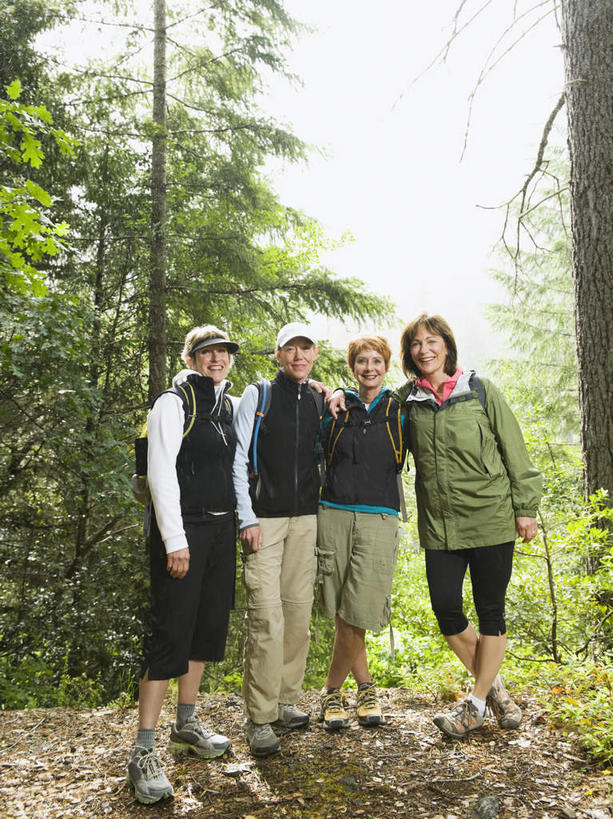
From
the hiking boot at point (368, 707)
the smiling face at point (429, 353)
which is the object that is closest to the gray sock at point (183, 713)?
the hiking boot at point (368, 707)

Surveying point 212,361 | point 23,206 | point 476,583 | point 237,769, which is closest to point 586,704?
point 476,583

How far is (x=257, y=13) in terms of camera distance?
371 inches

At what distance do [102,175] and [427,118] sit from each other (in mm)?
5099

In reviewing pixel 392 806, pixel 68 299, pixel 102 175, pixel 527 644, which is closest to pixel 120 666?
pixel 68 299

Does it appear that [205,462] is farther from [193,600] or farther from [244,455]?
[193,600]

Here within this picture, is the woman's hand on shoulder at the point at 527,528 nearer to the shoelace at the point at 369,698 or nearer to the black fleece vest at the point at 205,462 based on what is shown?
the shoelace at the point at 369,698

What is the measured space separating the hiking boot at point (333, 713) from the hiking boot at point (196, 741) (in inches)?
25.2

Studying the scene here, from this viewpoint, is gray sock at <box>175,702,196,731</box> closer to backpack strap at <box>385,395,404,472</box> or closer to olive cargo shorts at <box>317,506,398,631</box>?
olive cargo shorts at <box>317,506,398,631</box>

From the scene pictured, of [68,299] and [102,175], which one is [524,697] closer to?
[68,299]

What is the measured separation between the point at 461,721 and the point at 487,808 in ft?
2.54

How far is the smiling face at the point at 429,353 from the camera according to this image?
11.7 feet

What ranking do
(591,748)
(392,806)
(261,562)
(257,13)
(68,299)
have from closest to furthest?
(392,806) → (591,748) → (261,562) → (68,299) → (257,13)

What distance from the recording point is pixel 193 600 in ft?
10.1

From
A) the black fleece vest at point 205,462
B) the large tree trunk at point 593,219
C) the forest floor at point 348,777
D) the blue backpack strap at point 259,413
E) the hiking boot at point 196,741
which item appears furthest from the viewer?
the large tree trunk at point 593,219
